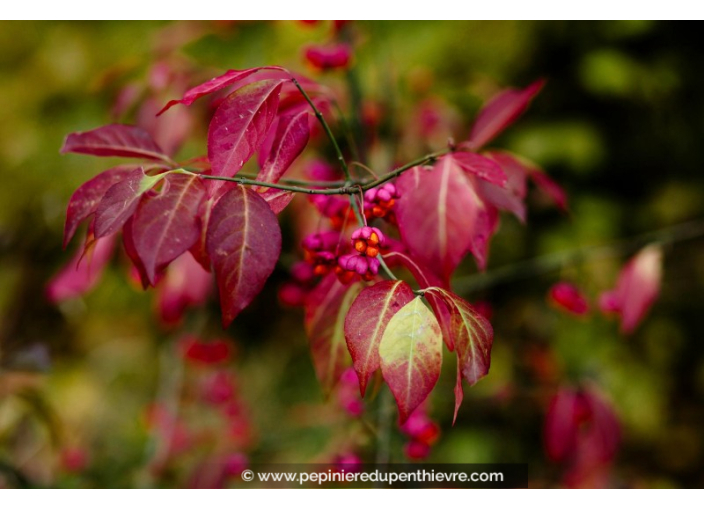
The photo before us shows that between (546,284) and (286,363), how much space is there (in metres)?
0.81

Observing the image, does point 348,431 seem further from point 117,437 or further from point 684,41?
point 684,41

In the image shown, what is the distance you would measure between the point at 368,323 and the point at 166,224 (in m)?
0.18

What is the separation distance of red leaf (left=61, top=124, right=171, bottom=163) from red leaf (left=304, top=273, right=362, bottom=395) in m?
0.22

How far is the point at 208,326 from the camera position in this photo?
171 cm

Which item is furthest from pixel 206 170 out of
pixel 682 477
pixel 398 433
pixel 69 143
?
pixel 682 477

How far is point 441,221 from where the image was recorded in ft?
1.43

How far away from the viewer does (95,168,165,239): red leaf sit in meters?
0.44

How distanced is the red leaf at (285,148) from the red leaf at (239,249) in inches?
2.7

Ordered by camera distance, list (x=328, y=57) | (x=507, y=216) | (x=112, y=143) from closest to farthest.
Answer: (x=112, y=143) < (x=328, y=57) < (x=507, y=216)

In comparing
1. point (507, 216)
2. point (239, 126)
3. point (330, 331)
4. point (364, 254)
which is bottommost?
point (507, 216)

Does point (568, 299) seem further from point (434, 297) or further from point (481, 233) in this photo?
point (434, 297)

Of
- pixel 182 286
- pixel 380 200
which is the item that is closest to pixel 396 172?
pixel 380 200

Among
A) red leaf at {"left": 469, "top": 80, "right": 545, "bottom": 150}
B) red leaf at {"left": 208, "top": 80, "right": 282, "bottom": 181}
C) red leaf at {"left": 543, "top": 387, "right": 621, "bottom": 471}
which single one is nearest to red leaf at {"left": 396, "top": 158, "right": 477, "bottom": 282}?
red leaf at {"left": 208, "top": 80, "right": 282, "bottom": 181}

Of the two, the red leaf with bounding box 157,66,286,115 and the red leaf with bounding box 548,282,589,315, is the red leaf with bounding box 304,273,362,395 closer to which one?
the red leaf with bounding box 157,66,286,115
